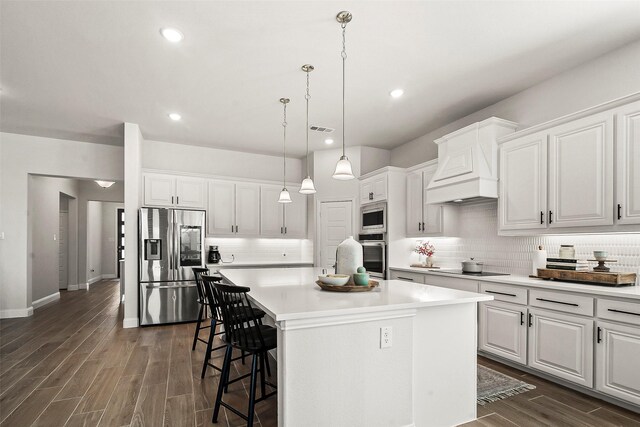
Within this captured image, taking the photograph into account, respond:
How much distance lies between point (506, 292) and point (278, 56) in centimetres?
302

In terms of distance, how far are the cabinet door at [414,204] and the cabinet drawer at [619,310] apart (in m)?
2.42

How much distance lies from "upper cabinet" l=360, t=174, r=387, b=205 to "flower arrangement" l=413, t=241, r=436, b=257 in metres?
0.87

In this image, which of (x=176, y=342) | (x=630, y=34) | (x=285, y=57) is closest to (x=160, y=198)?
(x=176, y=342)

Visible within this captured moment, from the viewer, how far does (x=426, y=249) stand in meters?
4.88

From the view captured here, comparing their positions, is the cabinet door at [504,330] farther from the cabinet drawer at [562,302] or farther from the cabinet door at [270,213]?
the cabinet door at [270,213]

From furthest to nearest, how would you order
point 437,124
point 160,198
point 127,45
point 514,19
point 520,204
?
point 160,198 < point 437,124 < point 520,204 < point 127,45 < point 514,19

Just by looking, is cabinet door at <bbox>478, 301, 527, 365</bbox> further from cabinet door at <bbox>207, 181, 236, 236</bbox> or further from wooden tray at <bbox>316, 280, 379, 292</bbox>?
cabinet door at <bbox>207, 181, 236, 236</bbox>

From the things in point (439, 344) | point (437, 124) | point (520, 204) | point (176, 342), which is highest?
point (437, 124)

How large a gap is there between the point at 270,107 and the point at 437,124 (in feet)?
7.68

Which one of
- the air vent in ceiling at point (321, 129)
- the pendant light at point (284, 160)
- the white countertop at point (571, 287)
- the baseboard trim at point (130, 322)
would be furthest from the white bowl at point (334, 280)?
the baseboard trim at point (130, 322)

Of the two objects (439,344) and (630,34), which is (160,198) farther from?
(630,34)

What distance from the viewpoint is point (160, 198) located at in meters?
5.43

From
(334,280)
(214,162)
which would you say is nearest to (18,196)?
(214,162)

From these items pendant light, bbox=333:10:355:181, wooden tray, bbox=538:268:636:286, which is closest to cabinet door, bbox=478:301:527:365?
wooden tray, bbox=538:268:636:286
